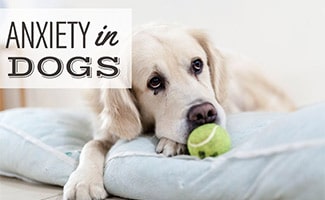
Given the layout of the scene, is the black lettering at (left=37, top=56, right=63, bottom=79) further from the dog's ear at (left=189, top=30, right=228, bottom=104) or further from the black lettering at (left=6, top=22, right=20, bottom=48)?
the dog's ear at (left=189, top=30, right=228, bottom=104)

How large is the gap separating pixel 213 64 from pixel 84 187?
598 mm

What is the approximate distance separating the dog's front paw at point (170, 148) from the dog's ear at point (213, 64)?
33 cm

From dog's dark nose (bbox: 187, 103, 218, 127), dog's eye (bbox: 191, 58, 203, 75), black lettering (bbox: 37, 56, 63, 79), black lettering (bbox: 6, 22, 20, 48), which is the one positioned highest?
black lettering (bbox: 6, 22, 20, 48)

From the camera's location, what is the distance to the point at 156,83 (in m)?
1.37

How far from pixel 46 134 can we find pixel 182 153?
55 centimetres

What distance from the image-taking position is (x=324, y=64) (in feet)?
8.00

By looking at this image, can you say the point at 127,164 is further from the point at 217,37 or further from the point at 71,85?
the point at 71,85

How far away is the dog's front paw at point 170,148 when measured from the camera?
122cm

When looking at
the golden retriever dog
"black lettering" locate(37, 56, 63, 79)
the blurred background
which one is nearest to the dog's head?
the golden retriever dog

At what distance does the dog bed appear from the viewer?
3.05 ft

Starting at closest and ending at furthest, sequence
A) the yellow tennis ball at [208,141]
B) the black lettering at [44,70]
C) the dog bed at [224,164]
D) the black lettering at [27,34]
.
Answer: the dog bed at [224,164] → the yellow tennis ball at [208,141] → the black lettering at [44,70] → the black lettering at [27,34]

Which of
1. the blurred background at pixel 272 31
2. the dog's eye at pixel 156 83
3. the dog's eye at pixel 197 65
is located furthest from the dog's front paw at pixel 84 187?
the blurred background at pixel 272 31

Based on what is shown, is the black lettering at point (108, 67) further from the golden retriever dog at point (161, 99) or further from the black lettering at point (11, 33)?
the black lettering at point (11, 33)

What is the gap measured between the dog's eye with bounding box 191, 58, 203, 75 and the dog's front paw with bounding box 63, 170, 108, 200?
1.29 feet
